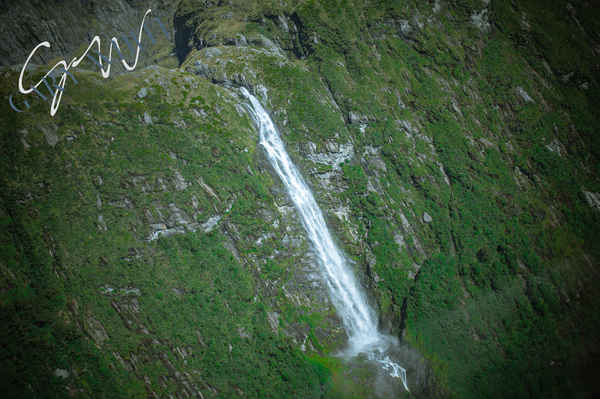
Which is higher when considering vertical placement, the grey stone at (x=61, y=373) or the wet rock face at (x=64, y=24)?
the wet rock face at (x=64, y=24)

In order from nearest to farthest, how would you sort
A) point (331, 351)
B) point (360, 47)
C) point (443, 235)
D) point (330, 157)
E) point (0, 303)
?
point (0, 303) → point (331, 351) → point (443, 235) → point (330, 157) → point (360, 47)

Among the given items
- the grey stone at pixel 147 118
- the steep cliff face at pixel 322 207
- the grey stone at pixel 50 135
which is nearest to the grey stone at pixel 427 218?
the steep cliff face at pixel 322 207

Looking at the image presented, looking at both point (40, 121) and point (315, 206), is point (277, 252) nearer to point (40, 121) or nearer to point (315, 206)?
point (315, 206)

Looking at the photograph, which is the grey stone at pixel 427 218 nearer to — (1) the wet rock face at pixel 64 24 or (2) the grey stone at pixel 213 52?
(2) the grey stone at pixel 213 52

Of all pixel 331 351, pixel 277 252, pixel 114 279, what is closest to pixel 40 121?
pixel 114 279

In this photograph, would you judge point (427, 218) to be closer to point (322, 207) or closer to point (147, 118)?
point (322, 207)

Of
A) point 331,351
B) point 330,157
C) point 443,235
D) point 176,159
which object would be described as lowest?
point 331,351

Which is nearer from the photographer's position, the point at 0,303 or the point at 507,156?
the point at 0,303
